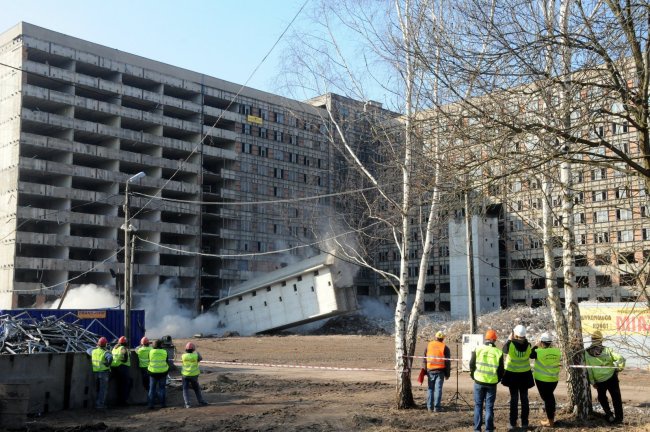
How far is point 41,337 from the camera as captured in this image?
Result: 18.7 meters

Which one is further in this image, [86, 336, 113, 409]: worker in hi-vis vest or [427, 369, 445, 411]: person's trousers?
[86, 336, 113, 409]: worker in hi-vis vest

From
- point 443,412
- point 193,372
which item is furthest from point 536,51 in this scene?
point 193,372

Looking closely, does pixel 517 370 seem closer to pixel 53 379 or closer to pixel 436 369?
pixel 436 369

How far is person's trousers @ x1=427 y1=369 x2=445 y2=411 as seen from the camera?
1468cm

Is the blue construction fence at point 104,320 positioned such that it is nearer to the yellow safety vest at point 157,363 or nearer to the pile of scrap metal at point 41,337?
Result: the pile of scrap metal at point 41,337

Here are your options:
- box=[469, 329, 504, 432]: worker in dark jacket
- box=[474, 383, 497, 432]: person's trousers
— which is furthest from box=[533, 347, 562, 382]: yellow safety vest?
box=[474, 383, 497, 432]: person's trousers

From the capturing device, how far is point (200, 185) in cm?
7281

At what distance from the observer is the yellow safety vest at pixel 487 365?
39.3 ft

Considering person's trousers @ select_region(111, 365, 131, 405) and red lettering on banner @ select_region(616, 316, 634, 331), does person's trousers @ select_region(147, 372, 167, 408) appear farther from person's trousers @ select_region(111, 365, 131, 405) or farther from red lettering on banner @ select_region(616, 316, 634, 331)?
red lettering on banner @ select_region(616, 316, 634, 331)

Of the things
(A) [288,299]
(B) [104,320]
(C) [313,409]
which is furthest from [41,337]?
(A) [288,299]

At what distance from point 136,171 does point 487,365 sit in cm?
6117

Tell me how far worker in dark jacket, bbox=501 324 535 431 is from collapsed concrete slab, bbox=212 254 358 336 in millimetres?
35316

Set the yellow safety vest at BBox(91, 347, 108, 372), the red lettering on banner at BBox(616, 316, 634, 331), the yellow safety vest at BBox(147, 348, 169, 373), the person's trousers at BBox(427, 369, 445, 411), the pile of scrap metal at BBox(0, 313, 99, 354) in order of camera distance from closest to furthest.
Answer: the red lettering on banner at BBox(616, 316, 634, 331)
the person's trousers at BBox(427, 369, 445, 411)
the yellow safety vest at BBox(147, 348, 169, 373)
the yellow safety vest at BBox(91, 347, 108, 372)
the pile of scrap metal at BBox(0, 313, 99, 354)

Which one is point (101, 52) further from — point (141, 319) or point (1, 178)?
point (141, 319)
